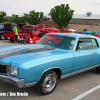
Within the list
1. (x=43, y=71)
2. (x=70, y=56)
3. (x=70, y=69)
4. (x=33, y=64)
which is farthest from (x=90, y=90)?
(x=33, y=64)

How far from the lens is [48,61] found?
3607 mm

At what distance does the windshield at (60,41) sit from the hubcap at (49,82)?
4.01 feet

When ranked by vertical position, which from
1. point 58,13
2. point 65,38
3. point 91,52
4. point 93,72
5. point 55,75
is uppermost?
point 58,13

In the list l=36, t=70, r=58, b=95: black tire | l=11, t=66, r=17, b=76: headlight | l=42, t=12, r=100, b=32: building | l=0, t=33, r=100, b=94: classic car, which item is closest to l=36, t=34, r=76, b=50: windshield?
l=0, t=33, r=100, b=94: classic car

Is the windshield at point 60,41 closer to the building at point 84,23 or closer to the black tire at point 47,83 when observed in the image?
the black tire at point 47,83

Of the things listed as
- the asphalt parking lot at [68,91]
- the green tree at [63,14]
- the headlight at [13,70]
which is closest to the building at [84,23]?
the green tree at [63,14]

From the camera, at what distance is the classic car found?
128 inches

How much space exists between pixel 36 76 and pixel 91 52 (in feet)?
8.29

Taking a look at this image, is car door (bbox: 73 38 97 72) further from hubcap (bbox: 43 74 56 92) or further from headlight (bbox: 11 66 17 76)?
headlight (bbox: 11 66 17 76)

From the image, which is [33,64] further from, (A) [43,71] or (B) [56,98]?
(B) [56,98]

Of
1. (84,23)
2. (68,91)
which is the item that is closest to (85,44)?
(68,91)

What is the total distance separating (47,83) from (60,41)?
67.8 inches

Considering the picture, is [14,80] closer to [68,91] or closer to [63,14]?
[68,91]

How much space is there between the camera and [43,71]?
11.4ft
